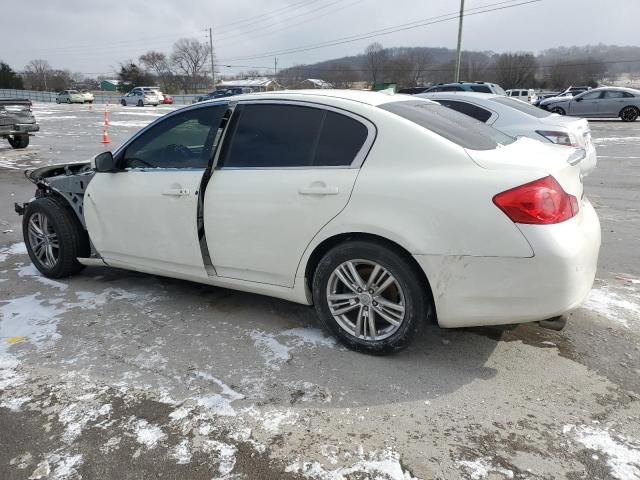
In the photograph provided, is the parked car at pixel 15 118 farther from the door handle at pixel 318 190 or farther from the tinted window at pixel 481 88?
the tinted window at pixel 481 88

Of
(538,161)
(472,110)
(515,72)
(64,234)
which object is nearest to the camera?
(538,161)

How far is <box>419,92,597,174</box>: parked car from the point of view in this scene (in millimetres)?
7148

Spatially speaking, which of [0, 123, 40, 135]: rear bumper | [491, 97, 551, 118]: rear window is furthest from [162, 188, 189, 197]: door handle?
[0, 123, 40, 135]: rear bumper

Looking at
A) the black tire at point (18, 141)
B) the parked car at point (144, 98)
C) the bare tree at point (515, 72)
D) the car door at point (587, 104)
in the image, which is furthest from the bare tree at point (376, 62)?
the black tire at point (18, 141)

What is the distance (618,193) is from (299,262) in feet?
22.3

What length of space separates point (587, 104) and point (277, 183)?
80.4ft

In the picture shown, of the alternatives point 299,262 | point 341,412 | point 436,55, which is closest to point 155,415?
point 341,412

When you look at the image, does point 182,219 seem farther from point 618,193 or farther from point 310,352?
point 618,193

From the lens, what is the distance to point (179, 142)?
3.98 meters

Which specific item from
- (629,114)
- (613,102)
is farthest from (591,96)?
(629,114)

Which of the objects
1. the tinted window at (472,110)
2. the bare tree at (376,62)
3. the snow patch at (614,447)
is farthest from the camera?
the bare tree at (376,62)

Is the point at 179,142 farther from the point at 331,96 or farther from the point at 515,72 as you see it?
the point at 515,72

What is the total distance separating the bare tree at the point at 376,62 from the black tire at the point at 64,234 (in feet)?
214

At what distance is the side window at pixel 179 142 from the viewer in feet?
12.1
